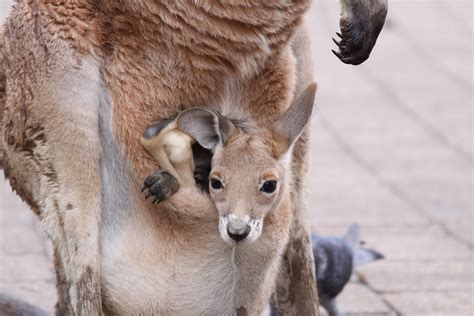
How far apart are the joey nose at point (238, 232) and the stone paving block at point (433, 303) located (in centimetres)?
196

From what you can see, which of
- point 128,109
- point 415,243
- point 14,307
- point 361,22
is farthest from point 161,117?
point 415,243

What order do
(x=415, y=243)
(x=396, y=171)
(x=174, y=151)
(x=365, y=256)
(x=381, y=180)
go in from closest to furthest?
1. (x=174, y=151)
2. (x=365, y=256)
3. (x=415, y=243)
4. (x=381, y=180)
5. (x=396, y=171)

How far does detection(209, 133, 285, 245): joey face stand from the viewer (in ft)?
11.4

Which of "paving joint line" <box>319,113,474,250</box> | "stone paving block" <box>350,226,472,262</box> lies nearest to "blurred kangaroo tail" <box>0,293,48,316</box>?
"stone paving block" <box>350,226,472,262</box>

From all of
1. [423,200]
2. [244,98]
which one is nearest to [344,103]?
[423,200]

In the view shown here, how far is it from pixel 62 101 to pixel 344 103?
17.5 ft

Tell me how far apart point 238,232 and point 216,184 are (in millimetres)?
234

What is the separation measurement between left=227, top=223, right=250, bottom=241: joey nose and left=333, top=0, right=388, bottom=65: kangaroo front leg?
0.63 metres

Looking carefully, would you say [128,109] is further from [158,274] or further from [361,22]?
[361,22]

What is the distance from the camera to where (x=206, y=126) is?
3646mm

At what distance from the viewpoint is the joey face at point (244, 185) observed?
3.46 m

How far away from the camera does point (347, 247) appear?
542 cm

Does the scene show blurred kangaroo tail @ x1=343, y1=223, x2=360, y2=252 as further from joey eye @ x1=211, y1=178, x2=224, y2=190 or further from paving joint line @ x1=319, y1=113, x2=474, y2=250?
joey eye @ x1=211, y1=178, x2=224, y2=190

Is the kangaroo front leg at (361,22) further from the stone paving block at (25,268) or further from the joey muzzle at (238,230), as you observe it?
the stone paving block at (25,268)
